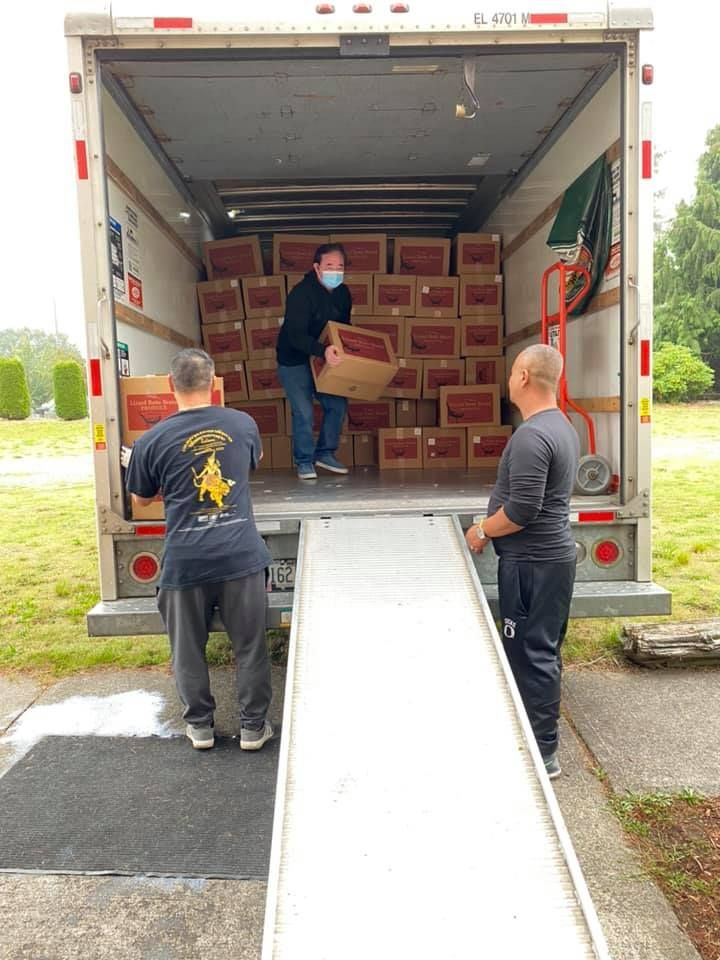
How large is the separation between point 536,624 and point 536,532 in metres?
0.36

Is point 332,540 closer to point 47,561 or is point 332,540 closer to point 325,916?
point 325,916

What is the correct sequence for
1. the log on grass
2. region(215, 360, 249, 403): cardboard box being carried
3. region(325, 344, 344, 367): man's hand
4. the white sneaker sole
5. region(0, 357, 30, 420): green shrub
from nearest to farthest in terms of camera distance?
the log on grass < region(325, 344, 344, 367): man's hand < the white sneaker sole < region(215, 360, 249, 403): cardboard box being carried < region(0, 357, 30, 420): green shrub

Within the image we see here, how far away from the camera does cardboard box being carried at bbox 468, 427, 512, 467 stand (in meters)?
6.60

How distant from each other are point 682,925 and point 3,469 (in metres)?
17.0

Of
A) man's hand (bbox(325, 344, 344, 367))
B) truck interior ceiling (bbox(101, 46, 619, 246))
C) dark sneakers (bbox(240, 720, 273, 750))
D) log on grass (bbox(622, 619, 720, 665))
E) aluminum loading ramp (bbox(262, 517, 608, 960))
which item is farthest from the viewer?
man's hand (bbox(325, 344, 344, 367))

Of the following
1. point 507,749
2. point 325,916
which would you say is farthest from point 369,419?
point 325,916

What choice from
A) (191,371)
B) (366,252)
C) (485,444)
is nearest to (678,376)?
(366,252)

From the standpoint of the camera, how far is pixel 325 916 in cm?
198

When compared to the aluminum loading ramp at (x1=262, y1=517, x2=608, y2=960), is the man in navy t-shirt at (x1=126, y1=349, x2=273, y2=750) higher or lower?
higher

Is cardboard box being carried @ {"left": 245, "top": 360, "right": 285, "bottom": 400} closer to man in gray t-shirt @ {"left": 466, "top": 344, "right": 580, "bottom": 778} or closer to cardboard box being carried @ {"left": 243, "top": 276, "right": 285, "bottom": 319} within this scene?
cardboard box being carried @ {"left": 243, "top": 276, "right": 285, "bottom": 319}

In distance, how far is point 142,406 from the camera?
143 inches

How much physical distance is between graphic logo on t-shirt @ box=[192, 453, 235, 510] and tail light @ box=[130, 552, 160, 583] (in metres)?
0.46

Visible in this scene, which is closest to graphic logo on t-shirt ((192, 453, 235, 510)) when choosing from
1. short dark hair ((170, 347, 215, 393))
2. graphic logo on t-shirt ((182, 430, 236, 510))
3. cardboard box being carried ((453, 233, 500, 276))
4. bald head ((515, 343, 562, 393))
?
graphic logo on t-shirt ((182, 430, 236, 510))

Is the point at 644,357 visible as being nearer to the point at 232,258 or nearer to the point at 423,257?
the point at 423,257
